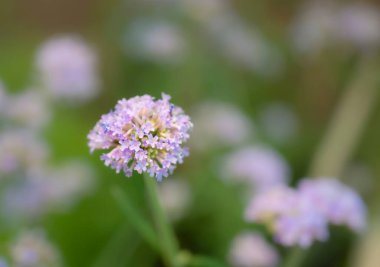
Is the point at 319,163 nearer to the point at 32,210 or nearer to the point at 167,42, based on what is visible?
the point at 167,42

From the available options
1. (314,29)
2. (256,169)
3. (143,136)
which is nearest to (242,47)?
(314,29)

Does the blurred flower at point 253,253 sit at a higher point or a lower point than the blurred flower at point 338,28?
lower

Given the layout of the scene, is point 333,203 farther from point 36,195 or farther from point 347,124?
point 347,124

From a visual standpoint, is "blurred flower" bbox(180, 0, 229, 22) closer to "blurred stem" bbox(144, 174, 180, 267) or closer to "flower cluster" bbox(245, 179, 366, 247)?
"flower cluster" bbox(245, 179, 366, 247)

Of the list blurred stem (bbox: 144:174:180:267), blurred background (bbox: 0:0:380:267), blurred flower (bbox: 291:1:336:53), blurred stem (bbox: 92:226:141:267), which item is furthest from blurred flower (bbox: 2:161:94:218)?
blurred flower (bbox: 291:1:336:53)

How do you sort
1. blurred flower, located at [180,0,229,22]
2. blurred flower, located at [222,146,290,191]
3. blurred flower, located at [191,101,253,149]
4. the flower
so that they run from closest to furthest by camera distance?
the flower
blurred flower, located at [222,146,290,191]
blurred flower, located at [191,101,253,149]
blurred flower, located at [180,0,229,22]

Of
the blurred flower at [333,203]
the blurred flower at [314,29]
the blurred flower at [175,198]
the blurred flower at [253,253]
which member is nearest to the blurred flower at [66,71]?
the blurred flower at [175,198]

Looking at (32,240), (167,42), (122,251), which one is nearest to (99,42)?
(167,42)

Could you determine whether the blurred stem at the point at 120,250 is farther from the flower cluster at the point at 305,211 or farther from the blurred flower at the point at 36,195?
the flower cluster at the point at 305,211
